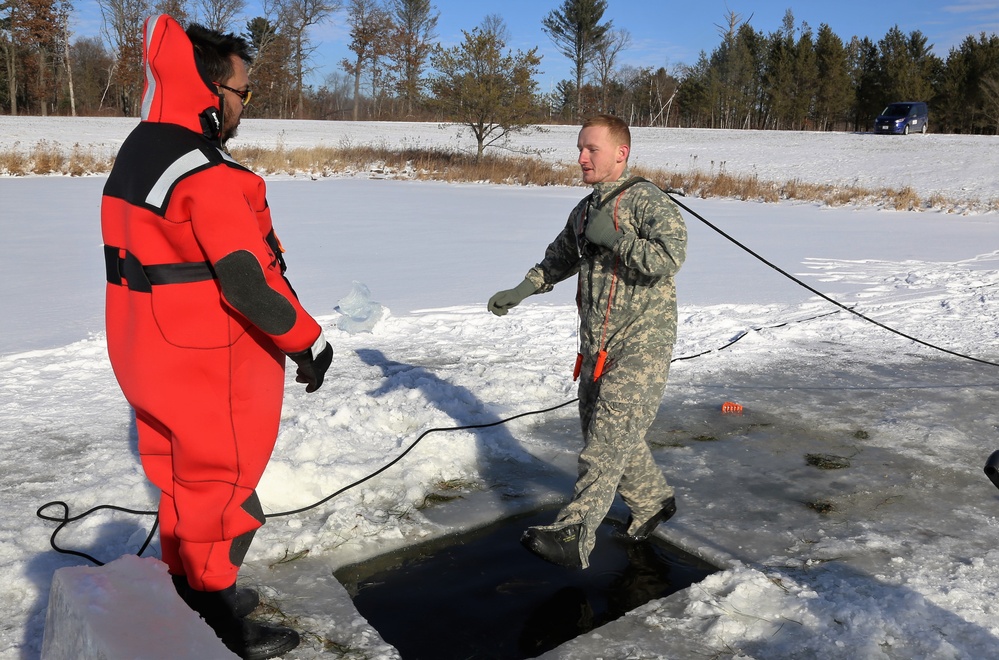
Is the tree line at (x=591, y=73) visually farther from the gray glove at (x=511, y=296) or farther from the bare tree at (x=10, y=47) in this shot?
the gray glove at (x=511, y=296)

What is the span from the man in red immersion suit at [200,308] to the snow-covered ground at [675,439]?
1.94 ft

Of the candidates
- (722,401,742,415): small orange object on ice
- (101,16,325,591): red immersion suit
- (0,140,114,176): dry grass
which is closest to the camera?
(101,16,325,591): red immersion suit

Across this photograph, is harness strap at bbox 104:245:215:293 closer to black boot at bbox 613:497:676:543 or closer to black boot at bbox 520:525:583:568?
black boot at bbox 520:525:583:568

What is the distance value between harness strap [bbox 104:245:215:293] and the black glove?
1.15 feet

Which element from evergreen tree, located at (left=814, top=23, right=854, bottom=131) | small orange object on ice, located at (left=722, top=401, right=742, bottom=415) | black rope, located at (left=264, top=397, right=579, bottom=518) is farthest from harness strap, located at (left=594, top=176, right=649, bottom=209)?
evergreen tree, located at (left=814, top=23, right=854, bottom=131)

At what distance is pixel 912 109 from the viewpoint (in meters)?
38.2

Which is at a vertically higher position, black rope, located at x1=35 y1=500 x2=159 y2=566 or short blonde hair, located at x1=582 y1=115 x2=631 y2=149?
short blonde hair, located at x1=582 y1=115 x2=631 y2=149

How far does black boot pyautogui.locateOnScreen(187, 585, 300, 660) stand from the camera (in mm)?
2539

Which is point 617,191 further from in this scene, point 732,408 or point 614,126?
point 732,408

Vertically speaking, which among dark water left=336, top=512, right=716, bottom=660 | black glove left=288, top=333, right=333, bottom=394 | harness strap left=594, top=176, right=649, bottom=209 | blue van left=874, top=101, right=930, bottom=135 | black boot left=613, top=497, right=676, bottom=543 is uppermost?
blue van left=874, top=101, right=930, bottom=135

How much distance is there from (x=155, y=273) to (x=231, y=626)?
1109 mm

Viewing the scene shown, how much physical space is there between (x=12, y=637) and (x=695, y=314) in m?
6.13

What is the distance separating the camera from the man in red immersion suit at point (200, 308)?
226cm

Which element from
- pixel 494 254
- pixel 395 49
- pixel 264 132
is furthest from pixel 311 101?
pixel 494 254
